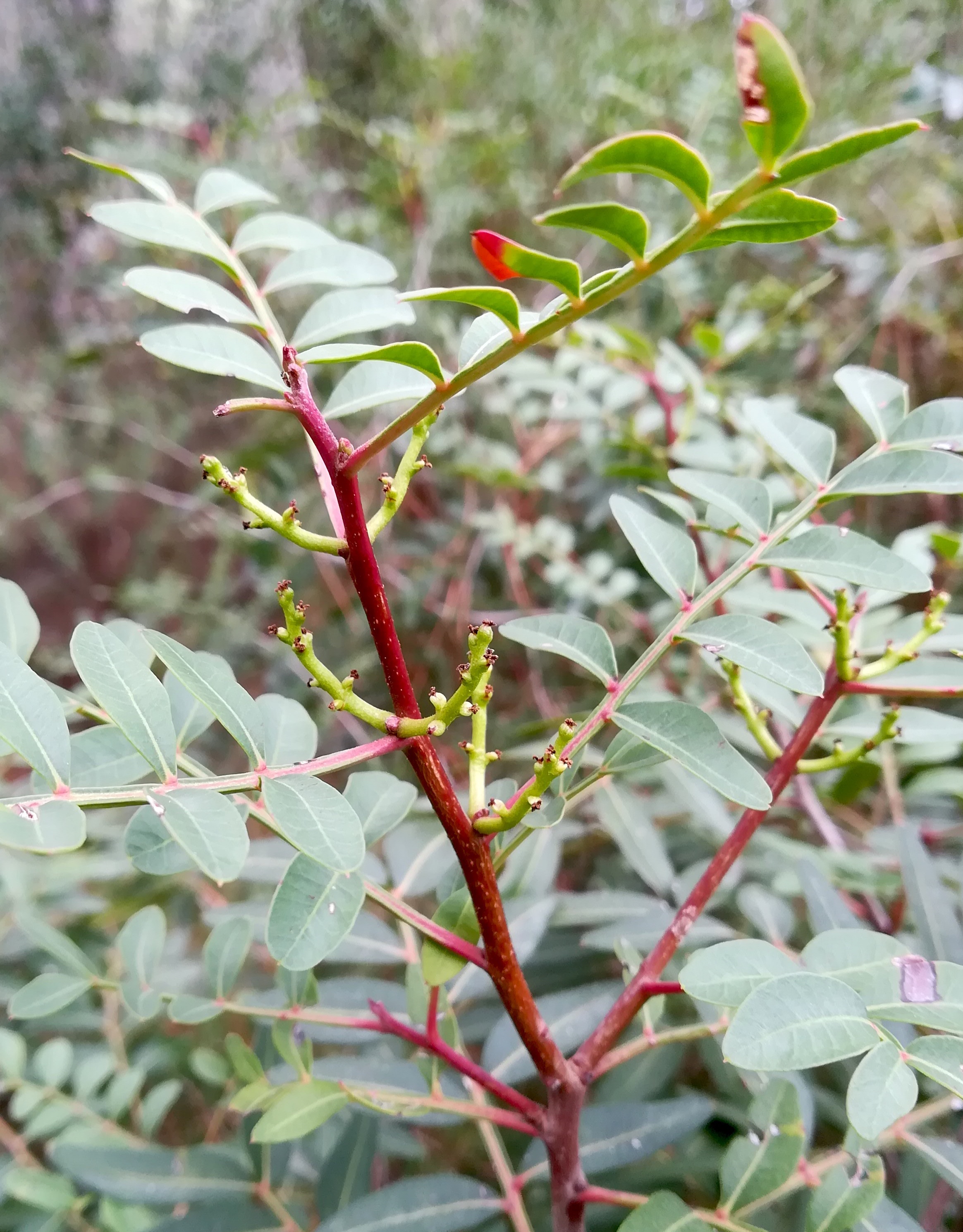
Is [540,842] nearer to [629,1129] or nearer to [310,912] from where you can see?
[629,1129]

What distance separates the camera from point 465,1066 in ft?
1.23

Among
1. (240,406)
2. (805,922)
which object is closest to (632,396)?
(805,922)

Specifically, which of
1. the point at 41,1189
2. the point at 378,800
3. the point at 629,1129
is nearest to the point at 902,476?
the point at 378,800

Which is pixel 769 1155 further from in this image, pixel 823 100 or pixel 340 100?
pixel 340 100

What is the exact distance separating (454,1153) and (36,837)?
2.63ft

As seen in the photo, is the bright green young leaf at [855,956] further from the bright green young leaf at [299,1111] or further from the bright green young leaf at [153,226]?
the bright green young leaf at [153,226]

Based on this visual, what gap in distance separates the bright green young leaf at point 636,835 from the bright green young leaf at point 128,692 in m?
0.40

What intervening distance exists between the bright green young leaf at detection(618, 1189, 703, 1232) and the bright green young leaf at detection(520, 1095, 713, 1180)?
0.12 meters

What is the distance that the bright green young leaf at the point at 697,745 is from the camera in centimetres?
28

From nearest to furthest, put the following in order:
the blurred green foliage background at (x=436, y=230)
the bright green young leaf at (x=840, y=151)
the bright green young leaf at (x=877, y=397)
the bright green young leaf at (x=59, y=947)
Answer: the bright green young leaf at (x=840, y=151) < the bright green young leaf at (x=877, y=397) < the bright green young leaf at (x=59, y=947) < the blurred green foliage background at (x=436, y=230)

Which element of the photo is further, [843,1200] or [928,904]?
[928,904]

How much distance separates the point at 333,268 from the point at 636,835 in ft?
1.48

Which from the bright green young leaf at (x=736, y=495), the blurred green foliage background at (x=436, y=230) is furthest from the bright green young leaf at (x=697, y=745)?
the blurred green foliage background at (x=436, y=230)

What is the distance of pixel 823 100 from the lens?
1268mm
